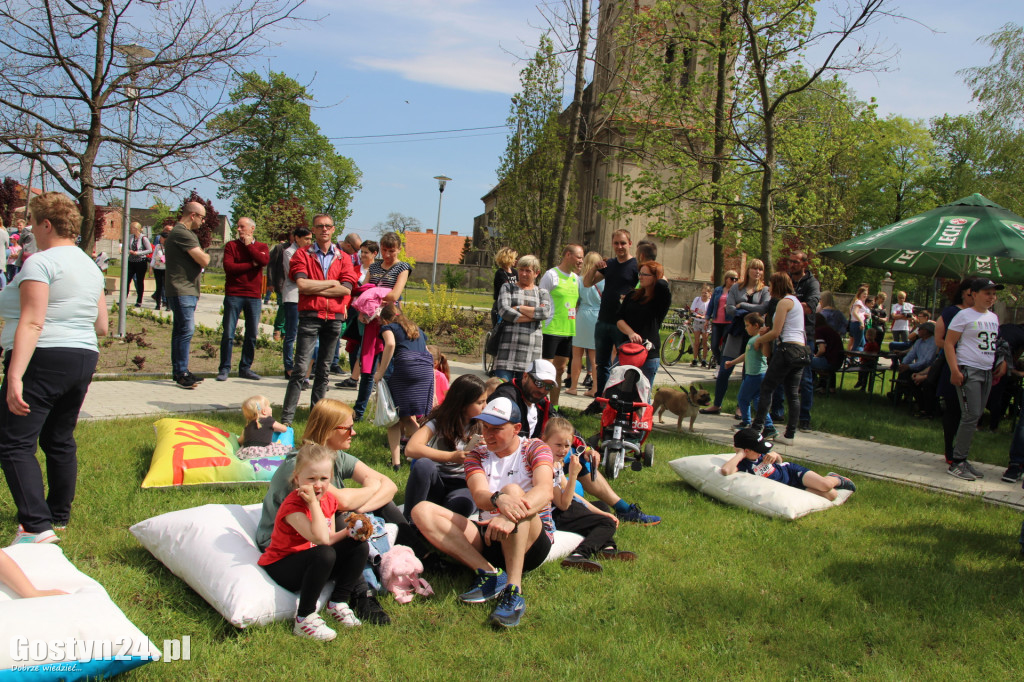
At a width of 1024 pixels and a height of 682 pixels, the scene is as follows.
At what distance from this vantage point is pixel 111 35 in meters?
7.36

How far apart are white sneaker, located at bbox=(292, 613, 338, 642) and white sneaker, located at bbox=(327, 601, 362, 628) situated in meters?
0.10

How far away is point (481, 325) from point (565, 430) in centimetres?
1347

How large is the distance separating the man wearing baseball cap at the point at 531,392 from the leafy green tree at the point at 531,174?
16947mm

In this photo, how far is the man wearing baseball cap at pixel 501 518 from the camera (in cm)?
381

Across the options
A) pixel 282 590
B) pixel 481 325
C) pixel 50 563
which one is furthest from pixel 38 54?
pixel 481 325

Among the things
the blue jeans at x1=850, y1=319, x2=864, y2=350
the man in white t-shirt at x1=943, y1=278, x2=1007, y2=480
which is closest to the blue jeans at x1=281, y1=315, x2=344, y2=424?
the man in white t-shirt at x1=943, y1=278, x2=1007, y2=480

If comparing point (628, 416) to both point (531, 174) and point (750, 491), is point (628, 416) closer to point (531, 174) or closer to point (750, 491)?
point (750, 491)

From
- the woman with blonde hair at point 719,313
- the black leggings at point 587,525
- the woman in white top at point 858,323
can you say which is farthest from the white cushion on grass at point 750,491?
the woman in white top at point 858,323

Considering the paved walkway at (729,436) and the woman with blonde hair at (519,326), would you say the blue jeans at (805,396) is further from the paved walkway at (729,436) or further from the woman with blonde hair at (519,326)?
the woman with blonde hair at (519,326)

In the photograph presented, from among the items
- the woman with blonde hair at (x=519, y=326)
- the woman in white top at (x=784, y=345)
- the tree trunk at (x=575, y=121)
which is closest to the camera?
the woman with blonde hair at (x=519, y=326)

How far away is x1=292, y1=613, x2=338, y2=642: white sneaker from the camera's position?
11.0 feet

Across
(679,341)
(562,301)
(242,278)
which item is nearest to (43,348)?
(242,278)

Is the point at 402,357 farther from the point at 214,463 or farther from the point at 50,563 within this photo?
the point at 50,563

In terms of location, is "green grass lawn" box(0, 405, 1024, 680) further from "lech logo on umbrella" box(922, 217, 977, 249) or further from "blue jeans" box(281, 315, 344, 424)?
"lech logo on umbrella" box(922, 217, 977, 249)
